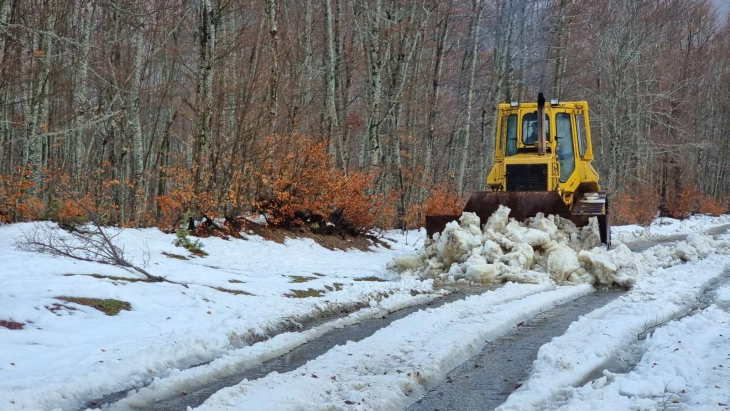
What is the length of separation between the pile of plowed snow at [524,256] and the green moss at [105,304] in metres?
5.49

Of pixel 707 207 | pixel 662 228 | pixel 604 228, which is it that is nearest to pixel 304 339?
pixel 604 228

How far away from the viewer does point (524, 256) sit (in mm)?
11188

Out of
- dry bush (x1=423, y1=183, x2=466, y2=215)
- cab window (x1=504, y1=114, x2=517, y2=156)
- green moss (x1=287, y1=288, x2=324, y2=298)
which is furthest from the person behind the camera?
dry bush (x1=423, y1=183, x2=466, y2=215)

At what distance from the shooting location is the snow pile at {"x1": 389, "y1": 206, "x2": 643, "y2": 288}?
10750 mm

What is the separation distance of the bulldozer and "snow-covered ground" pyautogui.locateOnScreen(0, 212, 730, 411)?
126 inches

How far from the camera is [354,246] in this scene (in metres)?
14.9

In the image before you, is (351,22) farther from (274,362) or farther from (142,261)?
(274,362)

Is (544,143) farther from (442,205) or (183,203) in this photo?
(183,203)

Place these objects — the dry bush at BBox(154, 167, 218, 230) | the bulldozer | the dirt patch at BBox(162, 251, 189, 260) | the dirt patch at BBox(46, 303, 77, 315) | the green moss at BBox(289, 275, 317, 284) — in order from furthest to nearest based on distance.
A: the bulldozer, the dry bush at BBox(154, 167, 218, 230), the dirt patch at BBox(162, 251, 189, 260), the green moss at BBox(289, 275, 317, 284), the dirt patch at BBox(46, 303, 77, 315)

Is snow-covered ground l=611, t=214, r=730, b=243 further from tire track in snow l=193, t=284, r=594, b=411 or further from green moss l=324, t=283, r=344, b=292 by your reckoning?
tire track in snow l=193, t=284, r=594, b=411

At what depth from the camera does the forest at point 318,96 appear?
13.9m

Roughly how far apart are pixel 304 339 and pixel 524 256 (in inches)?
225

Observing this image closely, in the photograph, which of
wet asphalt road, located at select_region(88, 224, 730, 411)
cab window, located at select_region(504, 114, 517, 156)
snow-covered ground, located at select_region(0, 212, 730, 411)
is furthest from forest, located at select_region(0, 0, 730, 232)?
wet asphalt road, located at select_region(88, 224, 730, 411)

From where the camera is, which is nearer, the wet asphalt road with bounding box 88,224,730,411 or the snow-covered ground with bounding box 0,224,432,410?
the wet asphalt road with bounding box 88,224,730,411
